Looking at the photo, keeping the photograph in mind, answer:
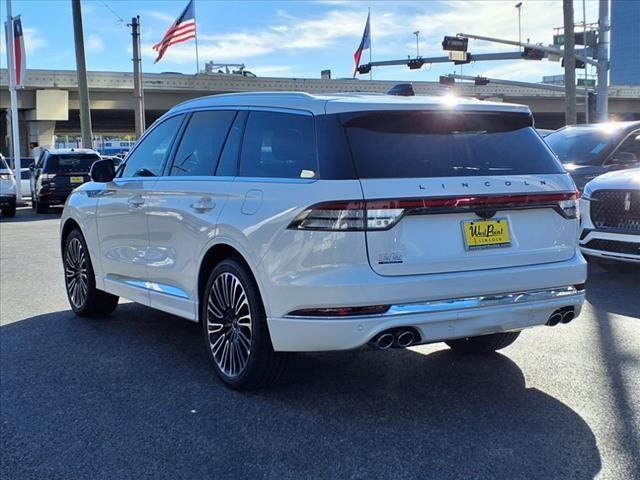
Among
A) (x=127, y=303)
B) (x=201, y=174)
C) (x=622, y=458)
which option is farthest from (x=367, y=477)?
(x=127, y=303)

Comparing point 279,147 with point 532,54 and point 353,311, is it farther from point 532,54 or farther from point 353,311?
point 532,54

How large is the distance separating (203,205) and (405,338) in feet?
5.35

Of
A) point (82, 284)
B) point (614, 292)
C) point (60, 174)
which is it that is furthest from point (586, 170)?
point (60, 174)

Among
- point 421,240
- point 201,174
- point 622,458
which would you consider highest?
point 201,174

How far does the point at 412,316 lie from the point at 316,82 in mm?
53599

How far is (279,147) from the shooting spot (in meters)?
4.35

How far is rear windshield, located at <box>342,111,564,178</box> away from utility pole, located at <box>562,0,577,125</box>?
70.4 ft

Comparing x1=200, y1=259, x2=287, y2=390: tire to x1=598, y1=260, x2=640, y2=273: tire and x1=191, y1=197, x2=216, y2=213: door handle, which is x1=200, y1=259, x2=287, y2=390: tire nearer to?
x1=191, y1=197, x2=216, y2=213: door handle

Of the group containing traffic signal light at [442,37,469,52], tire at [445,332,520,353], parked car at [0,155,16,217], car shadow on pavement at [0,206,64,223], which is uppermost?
traffic signal light at [442,37,469,52]

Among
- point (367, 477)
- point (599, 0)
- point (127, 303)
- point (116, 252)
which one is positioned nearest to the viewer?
point (367, 477)

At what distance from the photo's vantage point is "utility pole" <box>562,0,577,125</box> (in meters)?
24.3

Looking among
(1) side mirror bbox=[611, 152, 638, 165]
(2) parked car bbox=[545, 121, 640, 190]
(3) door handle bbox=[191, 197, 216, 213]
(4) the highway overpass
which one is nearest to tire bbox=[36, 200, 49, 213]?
(2) parked car bbox=[545, 121, 640, 190]

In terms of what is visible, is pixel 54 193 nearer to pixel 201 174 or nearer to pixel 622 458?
pixel 201 174

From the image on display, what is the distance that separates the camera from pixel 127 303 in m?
7.47
